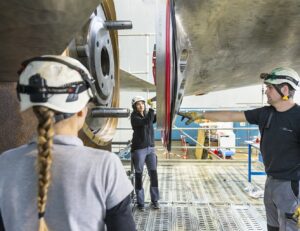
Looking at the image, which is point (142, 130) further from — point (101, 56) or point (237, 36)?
point (237, 36)

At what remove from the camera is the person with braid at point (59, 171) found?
0.66m

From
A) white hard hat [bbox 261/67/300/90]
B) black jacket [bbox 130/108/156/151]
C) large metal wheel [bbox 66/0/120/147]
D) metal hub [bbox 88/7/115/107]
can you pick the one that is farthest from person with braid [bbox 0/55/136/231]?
black jacket [bbox 130/108/156/151]

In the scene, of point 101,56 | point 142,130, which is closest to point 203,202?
point 142,130

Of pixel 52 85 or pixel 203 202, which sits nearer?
pixel 52 85

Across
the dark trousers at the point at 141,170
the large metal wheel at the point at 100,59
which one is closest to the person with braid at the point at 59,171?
the large metal wheel at the point at 100,59

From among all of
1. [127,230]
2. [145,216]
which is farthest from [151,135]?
[127,230]

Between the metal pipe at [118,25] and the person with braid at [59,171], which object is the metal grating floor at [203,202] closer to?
the metal pipe at [118,25]

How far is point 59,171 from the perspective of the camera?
678 millimetres

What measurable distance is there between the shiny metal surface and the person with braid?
61 cm

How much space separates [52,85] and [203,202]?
9.99 feet

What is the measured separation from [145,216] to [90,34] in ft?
7.59

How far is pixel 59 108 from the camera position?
670 millimetres

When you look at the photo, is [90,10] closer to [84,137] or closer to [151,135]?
[84,137]

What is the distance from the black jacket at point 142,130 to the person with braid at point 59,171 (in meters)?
3.04
